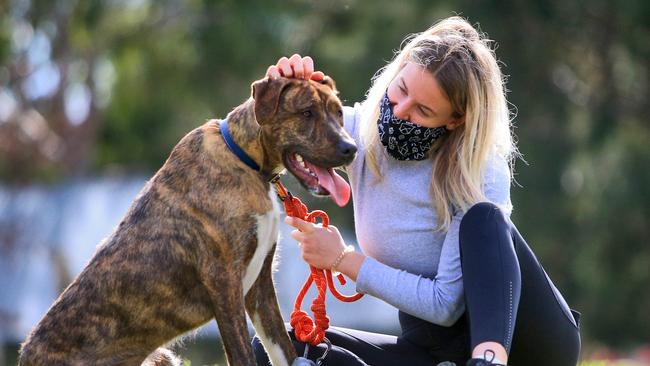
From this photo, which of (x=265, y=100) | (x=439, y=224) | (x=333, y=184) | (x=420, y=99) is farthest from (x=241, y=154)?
(x=439, y=224)

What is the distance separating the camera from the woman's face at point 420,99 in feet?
15.7

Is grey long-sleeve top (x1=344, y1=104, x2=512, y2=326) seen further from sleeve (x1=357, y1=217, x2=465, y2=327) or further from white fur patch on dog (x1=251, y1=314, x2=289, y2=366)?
white fur patch on dog (x1=251, y1=314, x2=289, y2=366)

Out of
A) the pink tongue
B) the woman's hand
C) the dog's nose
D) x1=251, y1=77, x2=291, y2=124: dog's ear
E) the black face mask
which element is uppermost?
x1=251, y1=77, x2=291, y2=124: dog's ear

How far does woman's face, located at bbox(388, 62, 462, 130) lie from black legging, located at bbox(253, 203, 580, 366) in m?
0.47

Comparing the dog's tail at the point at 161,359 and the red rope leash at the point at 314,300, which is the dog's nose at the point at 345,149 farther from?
the dog's tail at the point at 161,359

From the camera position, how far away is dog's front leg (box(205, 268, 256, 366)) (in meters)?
4.59

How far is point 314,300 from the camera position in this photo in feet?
16.1

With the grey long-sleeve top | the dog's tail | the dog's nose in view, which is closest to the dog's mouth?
the dog's nose

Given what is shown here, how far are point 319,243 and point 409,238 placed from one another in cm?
40

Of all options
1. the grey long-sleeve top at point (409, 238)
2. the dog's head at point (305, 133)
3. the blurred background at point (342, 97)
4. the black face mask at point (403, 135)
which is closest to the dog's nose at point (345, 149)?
the dog's head at point (305, 133)

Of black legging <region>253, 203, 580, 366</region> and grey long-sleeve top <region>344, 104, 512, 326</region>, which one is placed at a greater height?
grey long-sleeve top <region>344, 104, 512, 326</region>

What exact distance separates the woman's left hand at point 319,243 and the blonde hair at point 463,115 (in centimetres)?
38

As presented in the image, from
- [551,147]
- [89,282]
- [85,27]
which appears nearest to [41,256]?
[85,27]

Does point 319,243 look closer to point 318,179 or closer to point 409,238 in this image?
point 318,179
